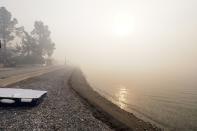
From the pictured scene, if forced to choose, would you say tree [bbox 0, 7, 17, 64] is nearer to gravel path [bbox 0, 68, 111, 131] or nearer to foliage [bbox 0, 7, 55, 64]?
foliage [bbox 0, 7, 55, 64]

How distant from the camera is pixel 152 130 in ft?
52.5

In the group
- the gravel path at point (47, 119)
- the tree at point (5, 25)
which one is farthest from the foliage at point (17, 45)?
the gravel path at point (47, 119)

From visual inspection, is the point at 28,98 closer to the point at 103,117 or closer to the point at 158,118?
the point at 103,117

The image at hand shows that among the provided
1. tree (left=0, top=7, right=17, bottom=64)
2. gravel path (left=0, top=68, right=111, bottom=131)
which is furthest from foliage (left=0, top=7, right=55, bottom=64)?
gravel path (left=0, top=68, right=111, bottom=131)

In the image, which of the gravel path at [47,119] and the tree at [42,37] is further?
the tree at [42,37]

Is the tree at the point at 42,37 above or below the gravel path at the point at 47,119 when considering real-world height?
above

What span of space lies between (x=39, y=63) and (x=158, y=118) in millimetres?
77628

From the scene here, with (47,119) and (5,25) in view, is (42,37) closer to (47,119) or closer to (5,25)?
(5,25)

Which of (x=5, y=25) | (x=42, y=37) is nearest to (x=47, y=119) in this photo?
(x=5, y=25)

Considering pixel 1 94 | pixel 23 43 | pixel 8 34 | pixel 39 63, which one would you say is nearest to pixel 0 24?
pixel 8 34

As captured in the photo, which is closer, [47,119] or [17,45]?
[47,119]

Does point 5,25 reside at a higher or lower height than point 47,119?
higher

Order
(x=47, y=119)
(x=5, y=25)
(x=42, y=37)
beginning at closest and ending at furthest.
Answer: (x=47, y=119)
(x=5, y=25)
(x=42, y=37)

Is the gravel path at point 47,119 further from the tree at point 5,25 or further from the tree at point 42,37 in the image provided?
the tree at point 42,37
